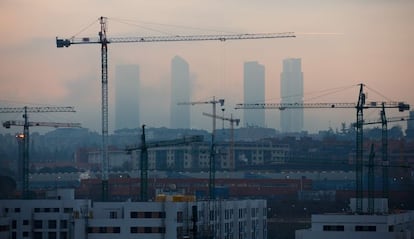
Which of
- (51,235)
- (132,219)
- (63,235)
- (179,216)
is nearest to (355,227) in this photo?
(179,216)

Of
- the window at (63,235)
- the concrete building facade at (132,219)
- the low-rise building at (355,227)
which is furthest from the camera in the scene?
the window at (63,235)

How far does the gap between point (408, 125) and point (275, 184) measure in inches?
236

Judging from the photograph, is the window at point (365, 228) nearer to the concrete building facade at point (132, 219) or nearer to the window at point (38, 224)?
the concrete building facade at point (132, 219)

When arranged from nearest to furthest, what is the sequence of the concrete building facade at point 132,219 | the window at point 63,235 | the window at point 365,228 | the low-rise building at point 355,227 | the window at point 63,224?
the concrete building facade at point 132,219 → the low-rise building at point 355,227 → the window at point 365,228 → the window at point 63,235 → the window at point 63,224

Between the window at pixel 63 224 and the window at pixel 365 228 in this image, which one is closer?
the window at pixel 365 228

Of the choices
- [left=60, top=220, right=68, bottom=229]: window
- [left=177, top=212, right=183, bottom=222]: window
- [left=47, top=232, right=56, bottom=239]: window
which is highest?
[left=177, top=212, right=183, bottom=222]: window

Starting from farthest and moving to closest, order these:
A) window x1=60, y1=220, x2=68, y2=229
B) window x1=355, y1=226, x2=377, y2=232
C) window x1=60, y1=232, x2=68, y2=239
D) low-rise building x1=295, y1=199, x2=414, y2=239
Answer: window x1=60, y1=220, x2=68, y2=229
window x1=60, y1=232, x2=68, y2=239
window x1=355, y1=226, x2=377, y2=232
low-rise building x1=295, y1=199, x2=414, y2=239

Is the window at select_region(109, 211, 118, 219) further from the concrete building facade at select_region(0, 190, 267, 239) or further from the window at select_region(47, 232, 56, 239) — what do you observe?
the window at select_region(47, 232, 56, 239)

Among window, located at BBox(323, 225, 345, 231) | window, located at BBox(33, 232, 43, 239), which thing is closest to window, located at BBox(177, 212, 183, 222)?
window, located at BBox(323, 225, 345, 231)

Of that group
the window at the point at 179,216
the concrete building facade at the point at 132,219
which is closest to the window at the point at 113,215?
the concrete building facade at the point at 132,219

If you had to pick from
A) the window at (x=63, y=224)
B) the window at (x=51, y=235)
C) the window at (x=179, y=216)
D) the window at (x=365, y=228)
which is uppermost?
the window at (x=179, y=216)

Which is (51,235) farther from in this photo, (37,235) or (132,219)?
(132,219)

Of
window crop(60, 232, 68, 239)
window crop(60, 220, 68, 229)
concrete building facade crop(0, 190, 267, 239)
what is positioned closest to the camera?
concrete building facade crop(0, 190, 267, 239)

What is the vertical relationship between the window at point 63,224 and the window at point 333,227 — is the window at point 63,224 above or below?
below
